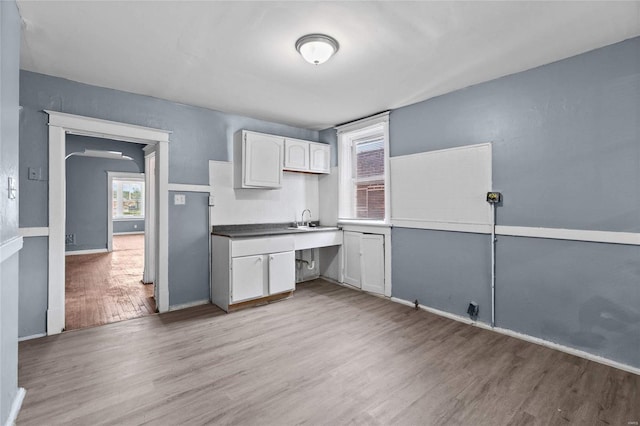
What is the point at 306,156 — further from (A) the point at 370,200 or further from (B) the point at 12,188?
(B) the point at 12,188

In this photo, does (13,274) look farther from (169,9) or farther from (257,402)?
(169,9)

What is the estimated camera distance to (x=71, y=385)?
207 centimetres

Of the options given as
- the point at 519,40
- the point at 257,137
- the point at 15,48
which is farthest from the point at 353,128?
the point at 15,48

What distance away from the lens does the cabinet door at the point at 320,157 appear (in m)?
4.59

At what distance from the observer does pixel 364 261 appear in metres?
4.23

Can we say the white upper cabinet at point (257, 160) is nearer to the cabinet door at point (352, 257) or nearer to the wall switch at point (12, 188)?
the cabinet door at point (352, 257)

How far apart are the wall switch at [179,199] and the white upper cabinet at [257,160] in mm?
677

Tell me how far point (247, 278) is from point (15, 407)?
205 centimetres

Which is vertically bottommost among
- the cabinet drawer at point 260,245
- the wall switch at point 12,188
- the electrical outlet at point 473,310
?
the electrical outlet at point 473,310

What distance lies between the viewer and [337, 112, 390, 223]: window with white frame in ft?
13.5

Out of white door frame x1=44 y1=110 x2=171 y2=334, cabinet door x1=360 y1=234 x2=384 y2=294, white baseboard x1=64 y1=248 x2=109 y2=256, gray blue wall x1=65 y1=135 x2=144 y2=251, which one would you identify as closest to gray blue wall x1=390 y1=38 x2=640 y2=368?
cabinet door x1=360 y1=234 x2=384 y2=294

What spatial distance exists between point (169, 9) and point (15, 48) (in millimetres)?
944

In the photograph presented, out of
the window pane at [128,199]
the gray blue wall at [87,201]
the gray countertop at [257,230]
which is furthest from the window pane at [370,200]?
the window pane at [128,199]

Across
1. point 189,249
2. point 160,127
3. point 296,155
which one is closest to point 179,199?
point 189,249
